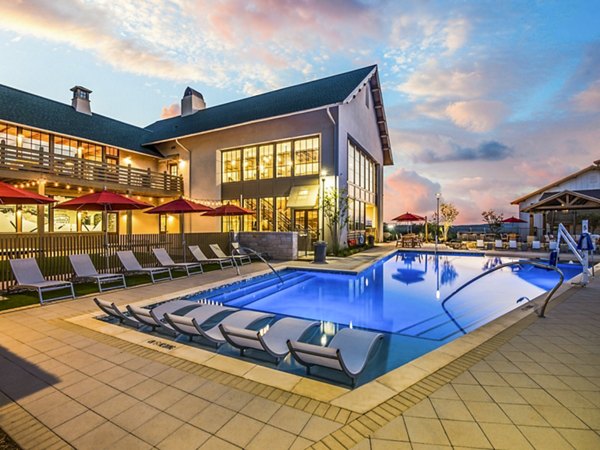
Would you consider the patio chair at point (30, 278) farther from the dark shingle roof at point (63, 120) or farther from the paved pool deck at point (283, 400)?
the dark shingle roof at point (63, 120)

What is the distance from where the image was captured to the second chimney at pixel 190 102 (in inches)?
1019

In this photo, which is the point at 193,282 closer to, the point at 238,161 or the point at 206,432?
the point at 206,432

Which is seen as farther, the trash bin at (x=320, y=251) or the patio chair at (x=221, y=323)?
the trash bin at (x=320, y=251)

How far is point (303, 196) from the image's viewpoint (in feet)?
60.0

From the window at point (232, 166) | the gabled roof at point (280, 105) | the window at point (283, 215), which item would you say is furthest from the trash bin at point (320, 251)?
the window at point (232, 166)

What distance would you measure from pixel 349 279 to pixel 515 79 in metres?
17.7

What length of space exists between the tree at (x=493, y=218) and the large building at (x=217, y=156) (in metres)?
14.3

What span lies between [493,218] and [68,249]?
34050mm

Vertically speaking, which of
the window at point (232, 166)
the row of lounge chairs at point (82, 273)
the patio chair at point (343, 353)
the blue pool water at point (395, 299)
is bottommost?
the blue pool water at point (395, 299)

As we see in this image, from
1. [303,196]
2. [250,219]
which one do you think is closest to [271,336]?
[303,196]

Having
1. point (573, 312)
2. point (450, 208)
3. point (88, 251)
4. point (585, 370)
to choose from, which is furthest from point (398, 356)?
point (450, 208)

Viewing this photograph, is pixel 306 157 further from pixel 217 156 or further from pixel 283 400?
pixel 283 400

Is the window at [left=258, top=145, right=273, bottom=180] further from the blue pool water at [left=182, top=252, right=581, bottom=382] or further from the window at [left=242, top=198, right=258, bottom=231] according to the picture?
the blue pool water at [left=182, top=252, right=581, bottom=382]

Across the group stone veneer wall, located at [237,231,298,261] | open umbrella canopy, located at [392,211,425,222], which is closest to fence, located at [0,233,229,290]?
stone veneer wall, located at [237,231,298,261]
